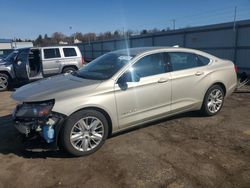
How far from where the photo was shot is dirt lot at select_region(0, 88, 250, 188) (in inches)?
132

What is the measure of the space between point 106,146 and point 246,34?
10636mm

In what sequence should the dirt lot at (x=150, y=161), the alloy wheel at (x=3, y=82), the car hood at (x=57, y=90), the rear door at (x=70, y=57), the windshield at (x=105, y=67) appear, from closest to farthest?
1. the dirt lot at (x=150, y=161)
2. the car hood at (x=57, y=90)
3. the windshield at (x=105, y=67)
4. the alloy wheel at (x=3, y=82)
5. the rear door at (x=70, y=57)

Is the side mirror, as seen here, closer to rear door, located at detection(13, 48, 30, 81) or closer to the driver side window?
the driver side window

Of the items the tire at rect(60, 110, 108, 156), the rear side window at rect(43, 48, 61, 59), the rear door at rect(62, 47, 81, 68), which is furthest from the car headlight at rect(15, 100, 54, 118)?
the rear door at rect(62, 47, 81, 68)

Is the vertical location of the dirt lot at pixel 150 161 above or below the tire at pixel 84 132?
below

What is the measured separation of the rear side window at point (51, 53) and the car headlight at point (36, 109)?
7880 mm

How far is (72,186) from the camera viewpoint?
3.28 m

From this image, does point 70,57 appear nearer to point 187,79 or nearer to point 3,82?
point 3,82

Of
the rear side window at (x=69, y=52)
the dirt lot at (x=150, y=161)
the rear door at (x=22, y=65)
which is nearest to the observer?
the dirt lot at (x=150, y=161)

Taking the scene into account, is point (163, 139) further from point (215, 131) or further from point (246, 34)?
point (246, 34)

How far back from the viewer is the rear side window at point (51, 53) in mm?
11470

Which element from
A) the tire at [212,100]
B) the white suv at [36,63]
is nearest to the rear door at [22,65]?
the white suv at [36,63]

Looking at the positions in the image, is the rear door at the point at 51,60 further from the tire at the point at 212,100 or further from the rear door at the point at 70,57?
the tire at the point at 212,100

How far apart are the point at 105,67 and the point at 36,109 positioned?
160 cm
